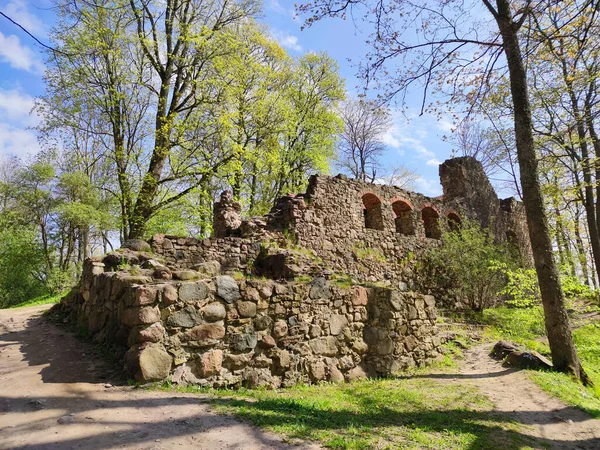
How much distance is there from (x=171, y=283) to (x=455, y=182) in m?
15.1

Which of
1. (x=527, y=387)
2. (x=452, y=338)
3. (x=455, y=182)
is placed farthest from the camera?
(x=455, y=182)

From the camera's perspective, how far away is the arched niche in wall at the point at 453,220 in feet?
49.1

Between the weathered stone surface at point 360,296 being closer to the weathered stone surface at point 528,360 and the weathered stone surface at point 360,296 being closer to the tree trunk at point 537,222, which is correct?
the tree trunk at point 537,222

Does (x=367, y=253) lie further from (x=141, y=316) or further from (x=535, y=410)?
(x=141, y=316)

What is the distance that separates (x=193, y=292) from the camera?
4355 mm

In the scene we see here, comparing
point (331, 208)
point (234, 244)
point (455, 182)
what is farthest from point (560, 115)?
point (234, 244)

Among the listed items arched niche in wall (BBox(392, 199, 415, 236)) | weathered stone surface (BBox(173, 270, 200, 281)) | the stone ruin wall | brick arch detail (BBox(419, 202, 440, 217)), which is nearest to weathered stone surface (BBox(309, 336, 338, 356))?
the stone ruin wall

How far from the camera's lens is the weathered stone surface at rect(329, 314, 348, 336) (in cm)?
566

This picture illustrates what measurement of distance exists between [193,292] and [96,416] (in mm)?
1641

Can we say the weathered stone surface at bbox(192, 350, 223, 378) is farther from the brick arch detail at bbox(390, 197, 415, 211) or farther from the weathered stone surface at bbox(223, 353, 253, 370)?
the brick arch detail at bbox(390, 197, 415, 211)

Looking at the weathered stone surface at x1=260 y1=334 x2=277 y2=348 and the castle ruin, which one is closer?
the castle ruin

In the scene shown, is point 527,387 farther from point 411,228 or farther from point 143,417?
point 411,228

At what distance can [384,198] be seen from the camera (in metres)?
12.9

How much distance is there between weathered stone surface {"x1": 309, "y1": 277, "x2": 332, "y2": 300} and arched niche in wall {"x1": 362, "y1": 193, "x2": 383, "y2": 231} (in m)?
7.28
